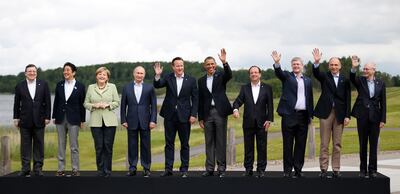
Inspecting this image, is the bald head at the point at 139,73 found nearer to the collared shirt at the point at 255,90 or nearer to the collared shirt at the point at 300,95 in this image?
the collared shirt at the point at 255,90

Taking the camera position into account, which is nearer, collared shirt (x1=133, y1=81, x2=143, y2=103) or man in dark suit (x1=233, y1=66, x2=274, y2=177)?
man in dark suit (x1=233, y1=66, x2=274, y2=177)

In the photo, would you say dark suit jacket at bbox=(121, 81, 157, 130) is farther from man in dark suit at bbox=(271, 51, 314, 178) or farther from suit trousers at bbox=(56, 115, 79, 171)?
man in dark suit at bbox=(271, 51, 314, 178)

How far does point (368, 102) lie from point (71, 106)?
4519mm

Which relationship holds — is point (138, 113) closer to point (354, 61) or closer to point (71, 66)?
point (71, 66)

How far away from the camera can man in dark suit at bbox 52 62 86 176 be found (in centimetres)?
979

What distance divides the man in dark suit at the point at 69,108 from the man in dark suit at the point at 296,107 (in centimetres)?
305

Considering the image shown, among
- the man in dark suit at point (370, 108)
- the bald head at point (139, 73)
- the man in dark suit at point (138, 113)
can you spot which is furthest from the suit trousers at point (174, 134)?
the man in dark suit at point (370, 108)

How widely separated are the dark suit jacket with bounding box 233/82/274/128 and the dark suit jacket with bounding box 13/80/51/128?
116 inches

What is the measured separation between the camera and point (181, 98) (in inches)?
384

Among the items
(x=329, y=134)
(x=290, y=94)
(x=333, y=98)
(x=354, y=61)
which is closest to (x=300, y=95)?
(x=290, y=94)

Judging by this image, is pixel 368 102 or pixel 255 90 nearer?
pixel 368 102

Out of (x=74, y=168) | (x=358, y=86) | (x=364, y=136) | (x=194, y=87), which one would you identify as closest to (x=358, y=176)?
(x=364, y=136)

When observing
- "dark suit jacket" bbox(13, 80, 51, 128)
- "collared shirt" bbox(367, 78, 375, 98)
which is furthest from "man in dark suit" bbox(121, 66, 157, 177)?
"collared shirt" bbox(367, 78, 375, 98)

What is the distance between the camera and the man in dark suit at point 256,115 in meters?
9.62
